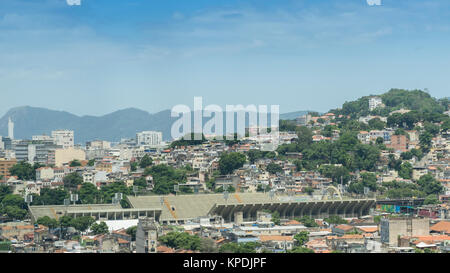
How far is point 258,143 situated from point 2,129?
33400 millimetres

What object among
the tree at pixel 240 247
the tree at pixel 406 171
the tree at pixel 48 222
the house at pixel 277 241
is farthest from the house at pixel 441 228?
the tree at pixel 406 171

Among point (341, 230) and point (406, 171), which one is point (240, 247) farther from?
point (406, 171)

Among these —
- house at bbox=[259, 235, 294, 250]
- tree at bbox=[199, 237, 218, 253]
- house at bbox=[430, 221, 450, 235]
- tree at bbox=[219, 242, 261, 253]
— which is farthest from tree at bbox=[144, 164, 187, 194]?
tree at bbox=[219, 242, 261, 253]

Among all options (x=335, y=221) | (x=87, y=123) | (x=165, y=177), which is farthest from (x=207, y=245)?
(x=87, y=123)

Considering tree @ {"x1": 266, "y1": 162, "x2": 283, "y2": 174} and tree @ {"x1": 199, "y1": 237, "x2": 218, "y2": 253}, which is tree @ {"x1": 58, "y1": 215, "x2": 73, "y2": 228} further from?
tree @ {"x1": 266, "y1": 162, "x2": 283, "y2": 174}

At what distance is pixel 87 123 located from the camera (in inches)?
2616

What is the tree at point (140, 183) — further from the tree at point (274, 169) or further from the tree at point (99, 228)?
the tree at point (99, 228)

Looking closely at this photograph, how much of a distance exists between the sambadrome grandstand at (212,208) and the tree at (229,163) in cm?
465

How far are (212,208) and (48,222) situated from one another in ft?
12.7

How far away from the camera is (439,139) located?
29.0 metres

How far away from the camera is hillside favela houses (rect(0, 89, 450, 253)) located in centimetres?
1261
